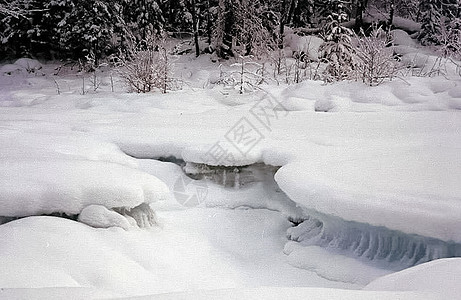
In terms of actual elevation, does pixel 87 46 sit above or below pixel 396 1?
below

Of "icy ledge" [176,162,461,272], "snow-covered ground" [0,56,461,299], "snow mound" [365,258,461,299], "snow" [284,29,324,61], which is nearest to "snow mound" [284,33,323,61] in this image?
"snow" [284,29,324,61]

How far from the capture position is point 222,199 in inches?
179

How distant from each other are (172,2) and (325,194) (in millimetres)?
15613

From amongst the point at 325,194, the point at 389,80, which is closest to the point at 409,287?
the point at 325,194

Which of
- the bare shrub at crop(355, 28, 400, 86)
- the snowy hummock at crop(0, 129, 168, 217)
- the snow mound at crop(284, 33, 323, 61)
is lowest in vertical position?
the snow mound at crop(284, 33, 323, 61)

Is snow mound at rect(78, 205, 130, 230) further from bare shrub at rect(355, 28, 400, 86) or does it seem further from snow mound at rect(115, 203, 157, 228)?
bare shrub at rect(355, 28, 400, 86)

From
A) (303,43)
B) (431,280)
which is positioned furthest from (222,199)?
(303,43)

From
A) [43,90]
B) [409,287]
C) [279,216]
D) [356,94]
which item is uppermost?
[409,287]

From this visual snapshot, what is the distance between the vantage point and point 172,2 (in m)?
17.3

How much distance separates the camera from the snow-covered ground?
2486 mm

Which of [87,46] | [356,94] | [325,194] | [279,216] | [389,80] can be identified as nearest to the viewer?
[325,194]

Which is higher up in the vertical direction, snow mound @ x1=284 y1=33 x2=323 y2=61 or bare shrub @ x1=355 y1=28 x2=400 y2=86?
bare shrub @ x1=355 y1=28 x2=400 y2=86

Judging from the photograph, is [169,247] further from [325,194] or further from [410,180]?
[410,180]

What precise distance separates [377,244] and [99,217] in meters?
1.95
